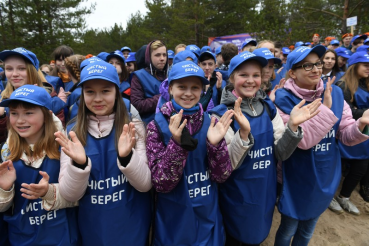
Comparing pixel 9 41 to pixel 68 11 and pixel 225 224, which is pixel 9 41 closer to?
pixel 68 11

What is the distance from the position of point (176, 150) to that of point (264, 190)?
1.04 m

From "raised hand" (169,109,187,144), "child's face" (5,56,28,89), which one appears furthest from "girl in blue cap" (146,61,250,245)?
"child's face" (5,56,28,89)

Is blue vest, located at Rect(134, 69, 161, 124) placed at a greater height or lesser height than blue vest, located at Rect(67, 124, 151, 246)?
greater

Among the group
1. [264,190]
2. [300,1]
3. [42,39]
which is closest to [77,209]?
[264,190]

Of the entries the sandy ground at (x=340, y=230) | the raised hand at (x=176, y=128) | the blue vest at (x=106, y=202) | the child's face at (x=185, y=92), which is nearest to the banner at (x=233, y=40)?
the sandy ground at (x=340, y=230)

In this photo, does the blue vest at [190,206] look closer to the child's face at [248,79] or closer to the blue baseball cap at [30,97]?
the child's face at [248,79]

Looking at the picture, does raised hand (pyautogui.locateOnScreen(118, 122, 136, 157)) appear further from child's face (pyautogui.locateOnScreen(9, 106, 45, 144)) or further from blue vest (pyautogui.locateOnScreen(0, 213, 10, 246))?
blue vest (pyautogui.locateOnScreen(0, 213, 10, 246))

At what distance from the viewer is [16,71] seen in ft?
8.94

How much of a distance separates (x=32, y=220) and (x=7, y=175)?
0.41 meters

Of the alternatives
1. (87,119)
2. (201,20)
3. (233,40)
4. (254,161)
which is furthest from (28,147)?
(201,20)

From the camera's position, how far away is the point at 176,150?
169 cm

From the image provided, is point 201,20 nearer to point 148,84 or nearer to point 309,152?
point 148,84

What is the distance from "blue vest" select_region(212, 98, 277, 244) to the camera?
2.14 metres

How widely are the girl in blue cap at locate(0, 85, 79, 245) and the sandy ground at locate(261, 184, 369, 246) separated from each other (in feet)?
8.64
